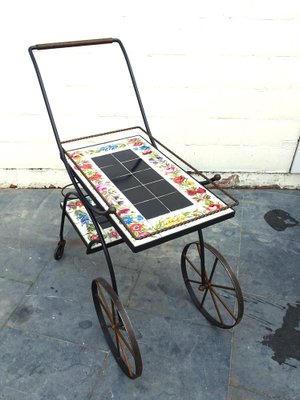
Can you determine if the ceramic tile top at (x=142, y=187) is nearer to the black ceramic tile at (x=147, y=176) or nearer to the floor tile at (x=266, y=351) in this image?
the black ceramic tile at (x=147, y=176)

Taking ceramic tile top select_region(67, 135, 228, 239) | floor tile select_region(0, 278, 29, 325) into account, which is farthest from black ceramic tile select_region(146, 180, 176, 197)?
floor tile select_region(0, 278, 29, 325)

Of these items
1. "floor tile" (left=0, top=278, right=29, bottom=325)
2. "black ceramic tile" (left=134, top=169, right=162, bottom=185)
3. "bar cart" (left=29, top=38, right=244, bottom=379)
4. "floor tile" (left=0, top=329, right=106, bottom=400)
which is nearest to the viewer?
"bar cart" (left=29, top=38, right=244, bottom=379)

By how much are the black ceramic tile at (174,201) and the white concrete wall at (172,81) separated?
1690 mm

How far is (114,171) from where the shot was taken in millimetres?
2514

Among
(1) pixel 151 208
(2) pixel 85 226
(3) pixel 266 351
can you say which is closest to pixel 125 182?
(1) pixel 151 208

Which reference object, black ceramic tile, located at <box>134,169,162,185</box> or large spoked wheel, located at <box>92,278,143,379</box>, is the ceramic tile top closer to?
black ceramic tile, located at <box>134,169,162,185</box>

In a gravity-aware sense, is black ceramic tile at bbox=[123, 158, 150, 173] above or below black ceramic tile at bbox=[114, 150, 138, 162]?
above

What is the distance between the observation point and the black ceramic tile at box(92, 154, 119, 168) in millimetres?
2586

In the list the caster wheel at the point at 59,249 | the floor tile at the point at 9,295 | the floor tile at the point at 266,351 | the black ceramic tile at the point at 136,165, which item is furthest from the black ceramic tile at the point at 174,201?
the floor tile at the point at 9,295

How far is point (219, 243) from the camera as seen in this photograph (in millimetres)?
3430

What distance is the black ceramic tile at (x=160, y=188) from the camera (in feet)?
7.57

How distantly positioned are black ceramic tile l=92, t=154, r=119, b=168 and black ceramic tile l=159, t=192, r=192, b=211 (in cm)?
55

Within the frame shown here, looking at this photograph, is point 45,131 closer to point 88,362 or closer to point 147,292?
point 147,292

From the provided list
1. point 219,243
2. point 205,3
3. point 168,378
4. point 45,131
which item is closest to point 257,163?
point 219,243
